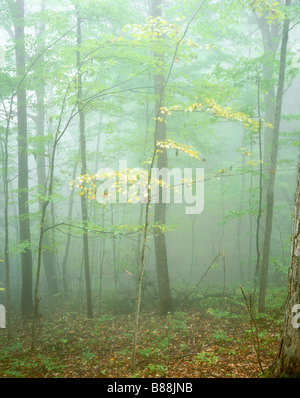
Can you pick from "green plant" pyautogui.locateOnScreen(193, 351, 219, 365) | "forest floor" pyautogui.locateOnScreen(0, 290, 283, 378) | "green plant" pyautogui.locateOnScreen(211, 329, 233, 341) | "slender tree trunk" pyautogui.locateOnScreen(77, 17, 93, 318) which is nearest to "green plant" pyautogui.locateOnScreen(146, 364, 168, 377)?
"forest floor" pyautogui.locateOnScreen(0, 290, 283, 378)

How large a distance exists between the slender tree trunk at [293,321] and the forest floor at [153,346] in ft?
2.16

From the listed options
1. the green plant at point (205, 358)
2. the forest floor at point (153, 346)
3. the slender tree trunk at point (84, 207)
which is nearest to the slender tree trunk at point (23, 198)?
the forest floor at point (153, 346)

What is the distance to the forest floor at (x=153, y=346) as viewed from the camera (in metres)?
5.15

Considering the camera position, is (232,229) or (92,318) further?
(232,229)

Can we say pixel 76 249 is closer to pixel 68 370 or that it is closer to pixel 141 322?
pixel 141 322

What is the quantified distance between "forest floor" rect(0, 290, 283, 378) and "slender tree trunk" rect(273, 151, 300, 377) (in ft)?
2.16

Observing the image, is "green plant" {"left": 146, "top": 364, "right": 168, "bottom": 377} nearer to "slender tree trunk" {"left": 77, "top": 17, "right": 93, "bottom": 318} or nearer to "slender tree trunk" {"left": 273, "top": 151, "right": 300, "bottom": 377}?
"slender tree trunk" {"left": 273, "top": 151, "right": 300, "bottom": 377}

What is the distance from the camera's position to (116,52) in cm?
789

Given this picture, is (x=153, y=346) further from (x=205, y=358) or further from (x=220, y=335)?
(x=205, y=358)

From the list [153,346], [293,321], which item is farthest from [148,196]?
[153,346]

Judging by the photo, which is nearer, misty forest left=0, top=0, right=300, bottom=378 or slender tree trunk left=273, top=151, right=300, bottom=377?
slender tree trunk left=273, top=151, right=300, bottom=377

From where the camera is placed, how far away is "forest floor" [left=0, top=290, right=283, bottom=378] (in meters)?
5.15

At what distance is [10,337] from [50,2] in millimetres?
14873
